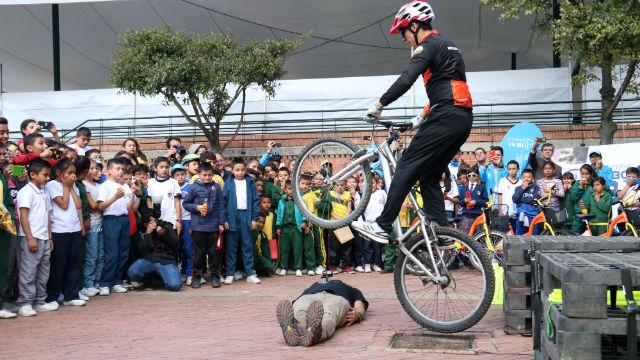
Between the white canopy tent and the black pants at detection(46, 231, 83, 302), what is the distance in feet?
51.9

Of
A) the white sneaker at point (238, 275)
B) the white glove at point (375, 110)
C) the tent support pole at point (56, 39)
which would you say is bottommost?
the white sneaker at point (238, 275)

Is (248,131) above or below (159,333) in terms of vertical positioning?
above

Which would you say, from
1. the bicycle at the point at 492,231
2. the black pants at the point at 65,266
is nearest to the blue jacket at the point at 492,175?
the bicycle at the point at 492,231

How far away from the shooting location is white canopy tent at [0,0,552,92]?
22.1m

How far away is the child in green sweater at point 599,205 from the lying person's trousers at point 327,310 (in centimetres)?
652

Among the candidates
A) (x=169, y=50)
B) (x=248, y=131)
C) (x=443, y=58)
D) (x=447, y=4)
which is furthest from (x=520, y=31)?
(x=443, y=58)

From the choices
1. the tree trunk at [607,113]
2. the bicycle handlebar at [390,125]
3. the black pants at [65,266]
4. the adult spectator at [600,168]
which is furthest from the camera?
the tree trunk at [607,113]

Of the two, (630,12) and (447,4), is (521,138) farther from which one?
(447,4)

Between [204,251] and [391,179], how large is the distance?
14.5 feet

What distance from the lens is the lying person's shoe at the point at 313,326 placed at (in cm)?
494

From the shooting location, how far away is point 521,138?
1307 centimetres

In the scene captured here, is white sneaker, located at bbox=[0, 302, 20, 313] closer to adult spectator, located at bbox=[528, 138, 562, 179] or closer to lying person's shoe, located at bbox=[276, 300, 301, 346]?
lying person's shoe, located at bbox=[276, 300, 301, 346]

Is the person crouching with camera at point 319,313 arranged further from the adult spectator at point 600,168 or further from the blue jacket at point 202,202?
the adult spectator at point 600,168

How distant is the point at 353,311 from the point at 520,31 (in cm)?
1956
